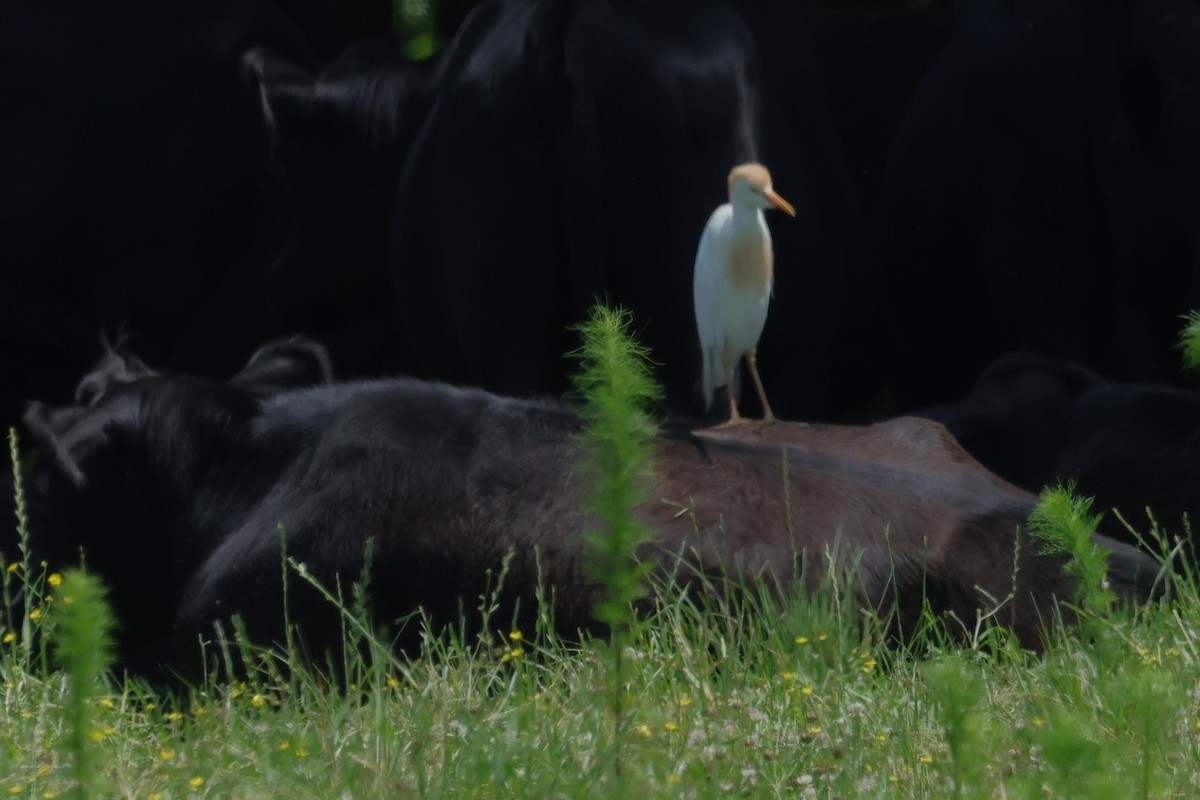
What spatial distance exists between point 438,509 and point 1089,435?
137cm

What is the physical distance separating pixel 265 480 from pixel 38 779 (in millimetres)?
1183

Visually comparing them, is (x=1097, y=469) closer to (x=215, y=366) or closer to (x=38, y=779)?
(x=38, y=779)

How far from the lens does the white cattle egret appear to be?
3.88 metres

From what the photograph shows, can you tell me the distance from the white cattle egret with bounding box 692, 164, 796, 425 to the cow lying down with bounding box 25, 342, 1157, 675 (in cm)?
35

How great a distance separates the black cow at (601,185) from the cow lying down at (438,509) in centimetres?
90

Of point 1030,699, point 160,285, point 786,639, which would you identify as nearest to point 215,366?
point 160,285

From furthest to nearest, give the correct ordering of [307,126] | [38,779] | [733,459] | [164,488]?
[307,126] → [164,488] → [733,459] → [38,779]

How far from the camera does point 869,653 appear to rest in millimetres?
2803

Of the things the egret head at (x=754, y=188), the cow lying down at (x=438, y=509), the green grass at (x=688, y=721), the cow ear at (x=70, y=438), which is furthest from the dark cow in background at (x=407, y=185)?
the green grass at (x=688, y=721)

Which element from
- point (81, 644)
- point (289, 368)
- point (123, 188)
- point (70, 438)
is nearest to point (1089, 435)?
point (289, 368)

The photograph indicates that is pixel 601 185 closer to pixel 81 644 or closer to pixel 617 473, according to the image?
pixel 617 473

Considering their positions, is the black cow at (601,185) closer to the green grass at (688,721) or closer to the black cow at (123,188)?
the black cow at (123,188)

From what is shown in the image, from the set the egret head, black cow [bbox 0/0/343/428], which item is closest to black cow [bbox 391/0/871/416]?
the egret head

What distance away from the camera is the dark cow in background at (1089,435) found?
3607 mm
